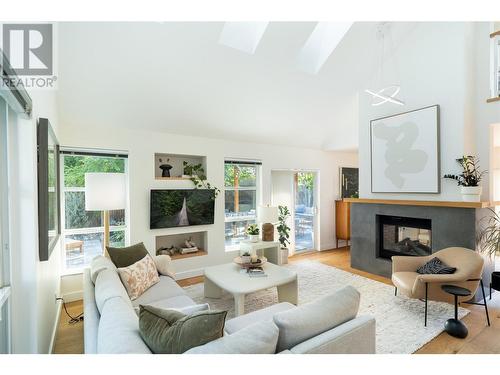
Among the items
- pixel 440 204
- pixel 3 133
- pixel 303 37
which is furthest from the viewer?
pixel 440 204

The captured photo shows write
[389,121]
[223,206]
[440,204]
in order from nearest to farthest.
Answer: [440,204] < [389,121] < [223,206]

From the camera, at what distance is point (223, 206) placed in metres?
4.53

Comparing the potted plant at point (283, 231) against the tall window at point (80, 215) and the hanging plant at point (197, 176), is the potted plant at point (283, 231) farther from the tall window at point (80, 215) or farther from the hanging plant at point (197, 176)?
the tall window at point (80, 215)

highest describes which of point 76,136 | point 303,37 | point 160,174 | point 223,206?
point 303,37

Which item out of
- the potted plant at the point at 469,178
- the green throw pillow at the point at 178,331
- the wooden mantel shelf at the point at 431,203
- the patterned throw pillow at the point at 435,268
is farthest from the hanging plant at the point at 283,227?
the green throw pillow at the point at 178,331

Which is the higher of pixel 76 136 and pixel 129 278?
pixel 76 136

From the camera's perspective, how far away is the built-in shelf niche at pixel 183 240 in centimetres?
421

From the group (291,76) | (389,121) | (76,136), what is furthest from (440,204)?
(76,136)

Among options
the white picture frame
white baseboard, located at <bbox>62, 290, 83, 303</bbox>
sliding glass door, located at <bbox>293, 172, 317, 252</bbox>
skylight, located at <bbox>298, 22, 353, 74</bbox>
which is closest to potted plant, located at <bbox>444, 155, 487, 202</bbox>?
the white picture frame

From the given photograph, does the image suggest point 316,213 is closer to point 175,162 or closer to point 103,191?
point 175,162

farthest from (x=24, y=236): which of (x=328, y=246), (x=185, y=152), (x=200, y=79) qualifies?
(x=328, y=246)

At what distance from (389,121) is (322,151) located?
1.83 meters

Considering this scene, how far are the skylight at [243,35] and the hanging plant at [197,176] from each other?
1889 mm
